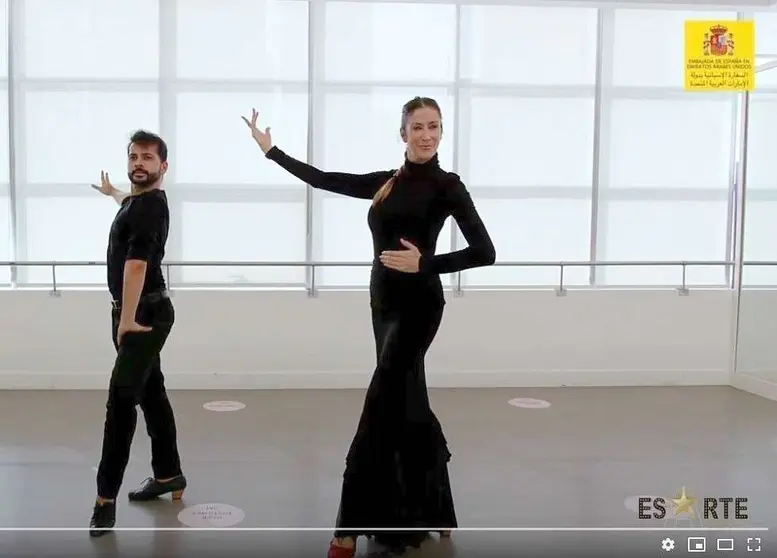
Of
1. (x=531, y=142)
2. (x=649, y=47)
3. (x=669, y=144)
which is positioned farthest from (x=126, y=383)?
(x=649, y=47)

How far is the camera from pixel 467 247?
6.95 ft

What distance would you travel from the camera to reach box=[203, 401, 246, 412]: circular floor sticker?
4.16 meters

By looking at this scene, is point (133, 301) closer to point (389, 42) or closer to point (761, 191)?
point (389, 42)

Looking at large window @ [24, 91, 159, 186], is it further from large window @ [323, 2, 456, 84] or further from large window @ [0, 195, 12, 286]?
large window @ [323, 2, 456, 84]

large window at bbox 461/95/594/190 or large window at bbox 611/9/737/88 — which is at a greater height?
large window at bbox 611/9/737/88

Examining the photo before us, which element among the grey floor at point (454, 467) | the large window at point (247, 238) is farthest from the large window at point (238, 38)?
the grey floor at point (454, 467)

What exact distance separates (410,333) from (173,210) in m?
3.59

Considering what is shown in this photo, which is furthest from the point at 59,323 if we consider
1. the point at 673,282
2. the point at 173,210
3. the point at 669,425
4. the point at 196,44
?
the point at 673,282

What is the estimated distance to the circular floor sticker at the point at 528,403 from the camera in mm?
4328

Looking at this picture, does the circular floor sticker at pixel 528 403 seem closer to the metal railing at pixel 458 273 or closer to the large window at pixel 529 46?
the metal railing at pixel 458 273

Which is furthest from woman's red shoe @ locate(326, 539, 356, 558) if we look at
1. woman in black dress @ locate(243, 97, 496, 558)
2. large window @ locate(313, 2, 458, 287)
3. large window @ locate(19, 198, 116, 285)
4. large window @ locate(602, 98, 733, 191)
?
large window @ locate(602, 98, 733, 191)

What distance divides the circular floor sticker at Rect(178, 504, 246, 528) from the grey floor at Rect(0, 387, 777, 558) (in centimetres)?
1

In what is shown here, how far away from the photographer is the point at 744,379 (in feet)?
16.0

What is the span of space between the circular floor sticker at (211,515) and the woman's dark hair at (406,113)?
1.21 m
